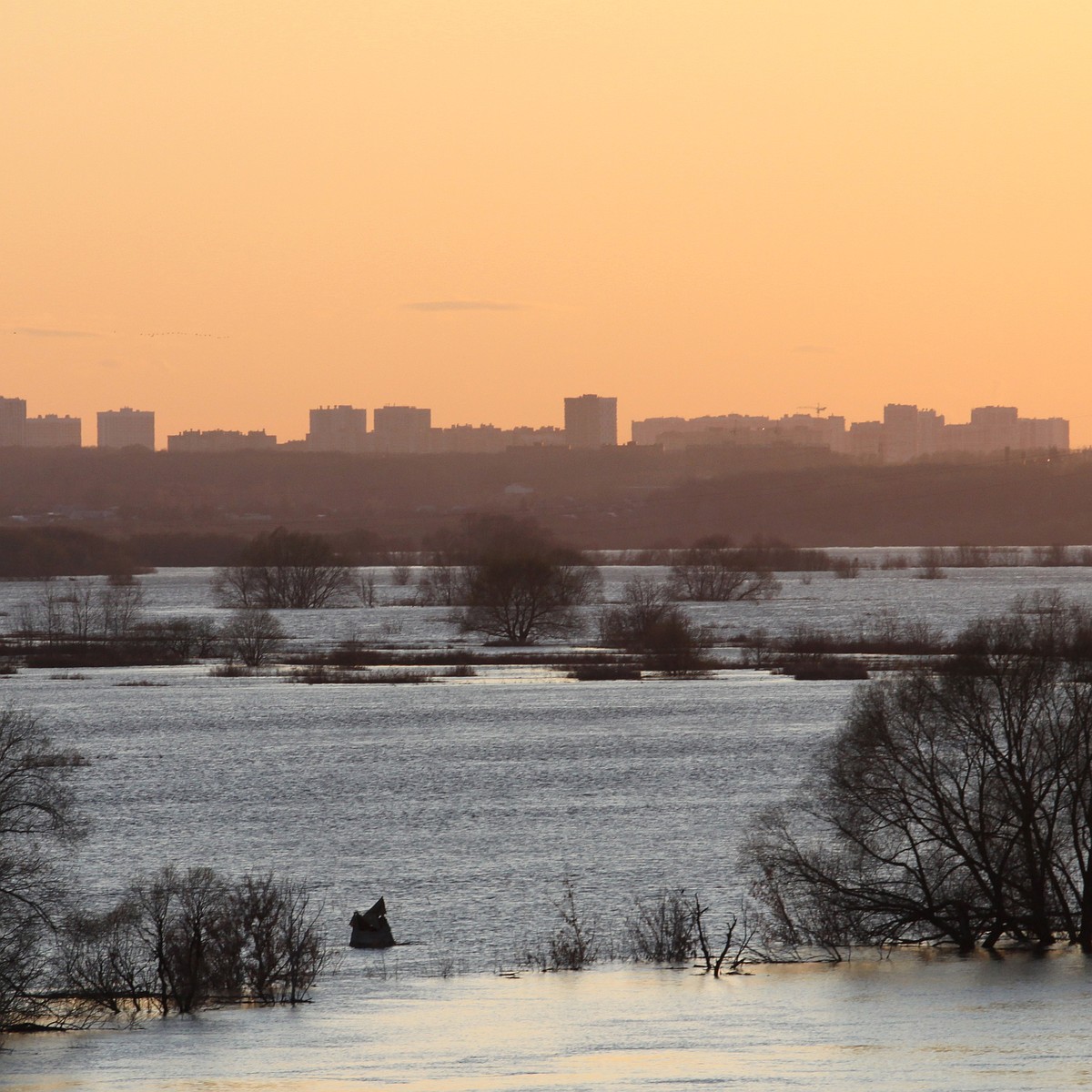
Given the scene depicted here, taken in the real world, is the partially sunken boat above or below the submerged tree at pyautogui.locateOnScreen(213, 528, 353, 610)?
below

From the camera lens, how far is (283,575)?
10175 cm

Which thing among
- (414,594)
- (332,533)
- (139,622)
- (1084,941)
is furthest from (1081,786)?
(332,533)

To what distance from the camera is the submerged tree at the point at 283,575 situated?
101 metres

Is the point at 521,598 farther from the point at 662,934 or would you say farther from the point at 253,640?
the point at 662,934

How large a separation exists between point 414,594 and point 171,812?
85010mm

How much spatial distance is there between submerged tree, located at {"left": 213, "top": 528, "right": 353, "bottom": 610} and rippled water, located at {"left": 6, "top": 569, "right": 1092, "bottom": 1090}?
137 ft

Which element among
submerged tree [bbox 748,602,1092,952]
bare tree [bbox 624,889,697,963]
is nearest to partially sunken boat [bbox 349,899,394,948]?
bare tree [bbox 624,889,697,963]

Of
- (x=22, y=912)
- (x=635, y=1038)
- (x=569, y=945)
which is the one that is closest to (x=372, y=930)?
(x=569, y=945)

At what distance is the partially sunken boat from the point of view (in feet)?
70.9

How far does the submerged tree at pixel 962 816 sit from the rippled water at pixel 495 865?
3.15ft

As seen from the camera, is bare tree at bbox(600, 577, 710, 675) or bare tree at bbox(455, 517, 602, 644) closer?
bare tree at bbox(600, 577, 710, 675)

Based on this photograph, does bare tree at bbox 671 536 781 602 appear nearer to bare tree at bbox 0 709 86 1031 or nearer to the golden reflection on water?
bare tree at bbox 0 709 86 1031

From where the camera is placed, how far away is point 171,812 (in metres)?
32.2

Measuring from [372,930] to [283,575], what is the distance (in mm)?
81182
